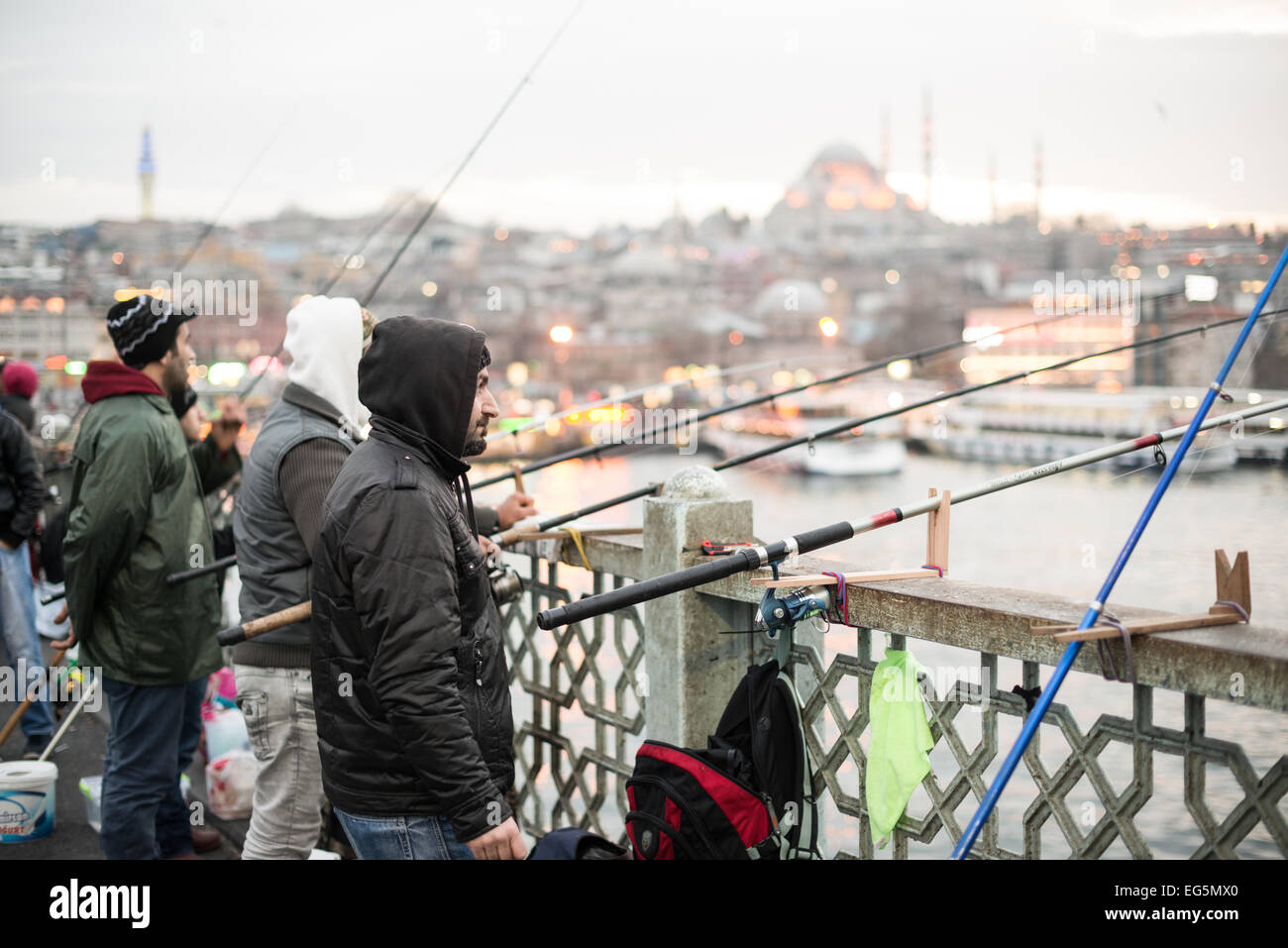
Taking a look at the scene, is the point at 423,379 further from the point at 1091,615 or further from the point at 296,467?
the point at 1091,615

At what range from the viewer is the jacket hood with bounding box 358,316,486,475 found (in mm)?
2234

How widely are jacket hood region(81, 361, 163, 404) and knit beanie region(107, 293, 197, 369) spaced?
7 cm

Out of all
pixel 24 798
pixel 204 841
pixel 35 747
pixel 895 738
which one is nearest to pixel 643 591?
pixel 895 738

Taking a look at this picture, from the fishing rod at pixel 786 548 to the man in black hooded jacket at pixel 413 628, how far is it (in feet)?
0.65

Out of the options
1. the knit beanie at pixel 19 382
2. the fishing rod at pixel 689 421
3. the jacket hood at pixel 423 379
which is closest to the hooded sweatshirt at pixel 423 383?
the jacket hood at pixel 423 379

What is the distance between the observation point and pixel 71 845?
4.40m

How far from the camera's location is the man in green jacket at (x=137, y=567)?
11.5 feet

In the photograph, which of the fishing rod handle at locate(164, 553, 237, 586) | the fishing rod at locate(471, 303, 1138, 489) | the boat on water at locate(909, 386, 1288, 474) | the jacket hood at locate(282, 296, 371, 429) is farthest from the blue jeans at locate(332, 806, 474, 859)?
the boat on water at locate(909, 386, 1288, 474)

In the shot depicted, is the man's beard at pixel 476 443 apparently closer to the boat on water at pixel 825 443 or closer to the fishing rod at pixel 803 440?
the fishing rod at pixel 803 440

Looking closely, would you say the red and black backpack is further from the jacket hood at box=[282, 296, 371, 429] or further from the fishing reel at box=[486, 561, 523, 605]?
the jacket hood at box=[282, 296, 371, 429]

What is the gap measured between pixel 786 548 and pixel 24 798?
131 inches

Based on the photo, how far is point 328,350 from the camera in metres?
3.01
